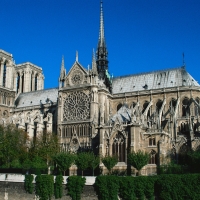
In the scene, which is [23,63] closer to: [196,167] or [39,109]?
[39,109]

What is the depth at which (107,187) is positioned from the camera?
39.7 m

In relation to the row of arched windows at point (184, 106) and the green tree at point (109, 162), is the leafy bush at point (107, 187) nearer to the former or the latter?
the green tree at point (109, 162)

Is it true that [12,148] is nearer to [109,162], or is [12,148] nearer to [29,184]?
[29,184]

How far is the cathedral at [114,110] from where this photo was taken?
52.2 metres

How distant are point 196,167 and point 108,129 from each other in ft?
48.4

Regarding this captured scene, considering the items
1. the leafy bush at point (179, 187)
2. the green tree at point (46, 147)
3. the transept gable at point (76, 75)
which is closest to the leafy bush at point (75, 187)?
the leafy bush at point (179, 187)

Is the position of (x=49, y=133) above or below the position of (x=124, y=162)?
above

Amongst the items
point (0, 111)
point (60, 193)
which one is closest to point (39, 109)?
point (0, 111)

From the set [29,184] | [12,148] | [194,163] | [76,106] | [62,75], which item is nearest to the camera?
[29,184]

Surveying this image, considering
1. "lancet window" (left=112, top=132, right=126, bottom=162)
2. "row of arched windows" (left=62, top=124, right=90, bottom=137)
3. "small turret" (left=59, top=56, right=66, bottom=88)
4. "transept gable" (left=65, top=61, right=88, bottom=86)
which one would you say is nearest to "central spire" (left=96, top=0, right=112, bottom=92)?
"transept gable" (left=65, top=61, right=88, bottom=86)

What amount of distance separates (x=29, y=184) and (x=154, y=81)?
1562 inches

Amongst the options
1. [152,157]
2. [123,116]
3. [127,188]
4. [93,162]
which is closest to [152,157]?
[152,157]

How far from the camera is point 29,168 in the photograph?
160ft

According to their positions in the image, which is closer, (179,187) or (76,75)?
(179,187)
